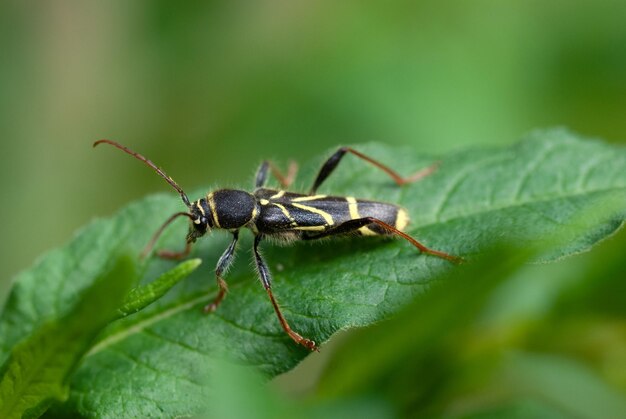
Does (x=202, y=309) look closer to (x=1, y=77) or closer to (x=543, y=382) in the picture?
(x=543, y=382)

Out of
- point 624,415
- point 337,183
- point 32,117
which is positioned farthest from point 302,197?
point 32,117

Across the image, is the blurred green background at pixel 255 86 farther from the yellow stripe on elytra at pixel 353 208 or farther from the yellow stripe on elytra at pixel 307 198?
the yellow stripe on elytra at pixel 353 208

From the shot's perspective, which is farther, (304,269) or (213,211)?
(213,211)

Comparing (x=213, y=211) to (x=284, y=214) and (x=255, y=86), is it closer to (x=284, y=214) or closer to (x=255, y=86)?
(x=284, y=214)

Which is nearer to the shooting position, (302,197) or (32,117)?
(302,197)

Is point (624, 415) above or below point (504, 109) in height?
below

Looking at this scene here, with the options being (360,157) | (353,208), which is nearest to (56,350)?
(353,208)

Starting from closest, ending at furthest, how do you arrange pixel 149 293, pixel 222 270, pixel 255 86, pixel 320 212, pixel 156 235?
1. pixel 149 293
2. pixel 156 235
3. pixel 222 270
4. pixel 320 212
5. pixel 255 86

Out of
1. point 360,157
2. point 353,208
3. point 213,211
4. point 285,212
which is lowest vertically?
point 213,211
